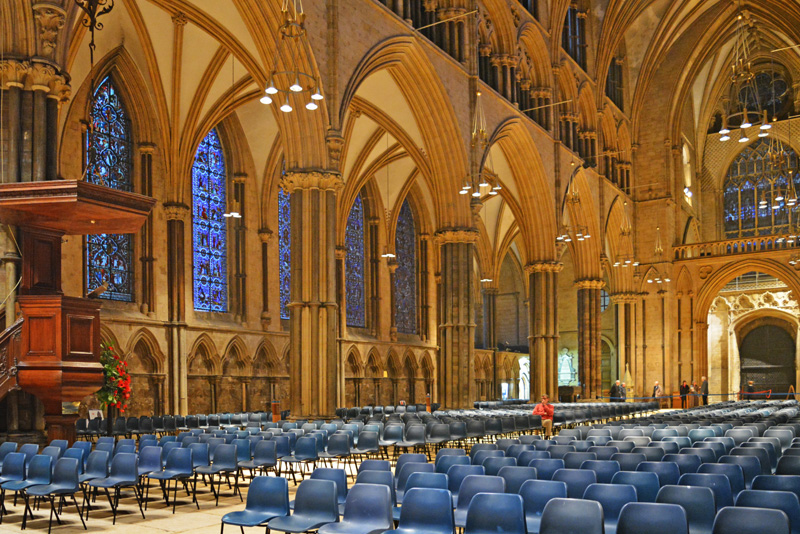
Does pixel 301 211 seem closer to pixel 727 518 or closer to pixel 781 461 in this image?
pixel 781 461

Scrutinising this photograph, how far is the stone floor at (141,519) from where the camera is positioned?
8.09 m

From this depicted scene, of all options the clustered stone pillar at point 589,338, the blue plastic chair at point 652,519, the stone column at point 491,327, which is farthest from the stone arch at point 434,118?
the stone column at point 491,327

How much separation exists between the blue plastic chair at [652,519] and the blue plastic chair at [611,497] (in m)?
0.78

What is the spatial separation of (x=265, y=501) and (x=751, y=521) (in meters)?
3.90

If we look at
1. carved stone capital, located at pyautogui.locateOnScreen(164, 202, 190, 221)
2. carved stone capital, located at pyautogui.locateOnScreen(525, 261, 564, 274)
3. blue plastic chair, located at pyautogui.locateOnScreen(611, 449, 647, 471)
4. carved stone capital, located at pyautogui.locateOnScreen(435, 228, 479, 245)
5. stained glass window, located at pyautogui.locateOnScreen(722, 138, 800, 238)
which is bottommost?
blue plastic chair, located at pyautogui.locateOnScreen(611, 449, 647, 471)

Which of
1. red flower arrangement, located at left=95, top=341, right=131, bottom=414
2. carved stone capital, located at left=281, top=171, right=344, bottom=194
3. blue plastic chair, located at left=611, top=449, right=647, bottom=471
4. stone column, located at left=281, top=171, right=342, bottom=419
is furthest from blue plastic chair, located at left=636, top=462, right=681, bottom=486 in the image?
carved stone capital, located at left=281, top=171, right=344, bottom=194

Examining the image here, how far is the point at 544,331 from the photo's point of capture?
31922 millimetres

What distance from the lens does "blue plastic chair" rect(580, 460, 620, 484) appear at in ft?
24.1

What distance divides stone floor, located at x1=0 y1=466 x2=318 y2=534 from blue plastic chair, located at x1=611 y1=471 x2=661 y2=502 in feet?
12.3

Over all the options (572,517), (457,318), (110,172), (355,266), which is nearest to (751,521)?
(572,517)

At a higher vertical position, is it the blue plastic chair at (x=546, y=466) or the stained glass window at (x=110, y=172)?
the stained glass window at (x=110, y=172)

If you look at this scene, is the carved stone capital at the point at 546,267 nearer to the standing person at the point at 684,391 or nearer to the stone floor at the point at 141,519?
the standing person at the point at 684,391

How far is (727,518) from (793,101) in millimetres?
44386

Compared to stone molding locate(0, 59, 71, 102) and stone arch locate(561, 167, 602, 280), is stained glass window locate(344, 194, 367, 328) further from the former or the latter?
stone molding locate(0, 59, 71, 102)
